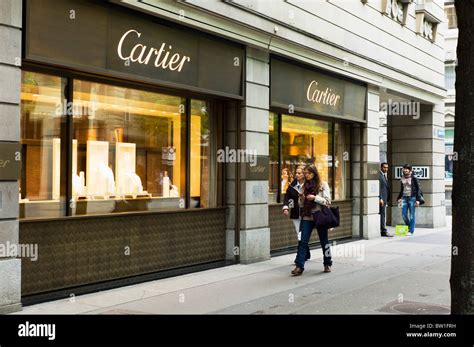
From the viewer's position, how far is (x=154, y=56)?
9492mm

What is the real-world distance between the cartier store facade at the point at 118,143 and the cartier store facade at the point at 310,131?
1769 millimetres

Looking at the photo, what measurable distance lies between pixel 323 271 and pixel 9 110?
6.15m

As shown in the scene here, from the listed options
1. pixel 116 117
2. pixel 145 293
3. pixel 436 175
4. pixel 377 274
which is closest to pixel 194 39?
A: pixel 116 117

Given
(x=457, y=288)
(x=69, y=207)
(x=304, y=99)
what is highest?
(x=304, y=99)

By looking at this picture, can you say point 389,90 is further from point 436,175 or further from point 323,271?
point 323,271

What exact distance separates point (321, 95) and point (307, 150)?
1.42 m

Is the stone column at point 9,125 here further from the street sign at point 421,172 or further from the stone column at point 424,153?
the street sign at point 421,172

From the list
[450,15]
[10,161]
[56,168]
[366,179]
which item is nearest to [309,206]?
[56,168]

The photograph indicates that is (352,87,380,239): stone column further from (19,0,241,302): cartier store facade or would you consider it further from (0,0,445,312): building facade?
(19,0,241,302): cartier store facade

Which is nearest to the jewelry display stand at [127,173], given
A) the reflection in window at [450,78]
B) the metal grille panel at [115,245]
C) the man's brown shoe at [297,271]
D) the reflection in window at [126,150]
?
the reflection in window at [126,150]

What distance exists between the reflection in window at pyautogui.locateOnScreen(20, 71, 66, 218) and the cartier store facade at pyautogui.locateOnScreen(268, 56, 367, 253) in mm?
5127

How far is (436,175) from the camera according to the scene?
1989 cm

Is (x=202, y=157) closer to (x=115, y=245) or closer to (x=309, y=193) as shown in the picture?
(x=309, y=193)

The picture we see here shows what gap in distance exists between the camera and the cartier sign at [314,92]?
495 inches
